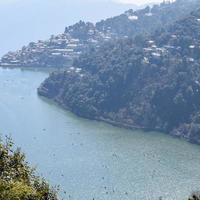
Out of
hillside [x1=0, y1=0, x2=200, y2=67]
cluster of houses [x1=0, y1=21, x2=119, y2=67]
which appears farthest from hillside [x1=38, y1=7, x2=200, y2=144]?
hillside [x1=0, y1=0, x2=200, y2=67]

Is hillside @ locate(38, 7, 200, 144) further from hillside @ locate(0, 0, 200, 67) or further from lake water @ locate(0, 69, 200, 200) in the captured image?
hillside @ locate(0, 0, 200, 67)

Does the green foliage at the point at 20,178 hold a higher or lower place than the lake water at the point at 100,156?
higher

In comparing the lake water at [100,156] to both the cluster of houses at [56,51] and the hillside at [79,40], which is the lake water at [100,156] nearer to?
the cluster of houses at [56,51]

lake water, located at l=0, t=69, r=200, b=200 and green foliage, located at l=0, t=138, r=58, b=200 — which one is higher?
green foliage, located at l=0, t=138, r=58, b=200

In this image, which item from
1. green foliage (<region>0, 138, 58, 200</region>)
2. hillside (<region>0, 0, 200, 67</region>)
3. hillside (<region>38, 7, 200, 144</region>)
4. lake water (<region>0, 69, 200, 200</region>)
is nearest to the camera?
green foliage (<region>0, 138, 58, 200</region>)

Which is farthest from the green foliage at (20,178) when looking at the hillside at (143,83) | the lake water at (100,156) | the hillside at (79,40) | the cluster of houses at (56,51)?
the cluster of houses at (56,51)

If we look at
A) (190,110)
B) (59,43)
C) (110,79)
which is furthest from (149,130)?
(59,43)

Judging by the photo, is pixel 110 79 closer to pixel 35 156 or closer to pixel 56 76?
pixel 56 76

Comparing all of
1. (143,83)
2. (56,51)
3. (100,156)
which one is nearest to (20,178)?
(100,156)
